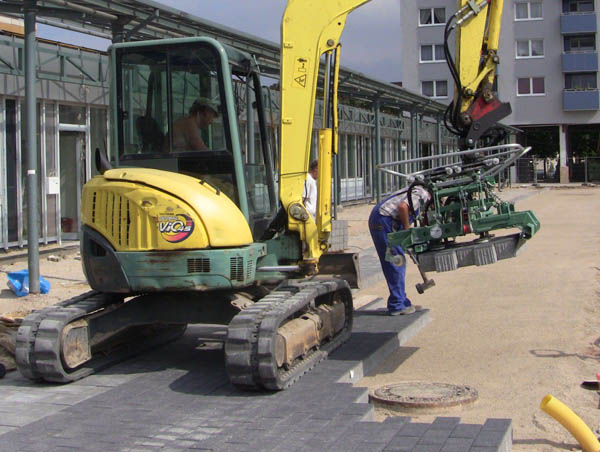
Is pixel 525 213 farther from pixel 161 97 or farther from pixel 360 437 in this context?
pixel 161 97

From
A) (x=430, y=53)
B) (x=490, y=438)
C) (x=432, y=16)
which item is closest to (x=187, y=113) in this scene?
(x=490, y=438)

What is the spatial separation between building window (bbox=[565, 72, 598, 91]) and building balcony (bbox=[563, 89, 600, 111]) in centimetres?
67

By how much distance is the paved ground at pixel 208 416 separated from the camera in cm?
517

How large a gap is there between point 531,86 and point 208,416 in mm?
53272

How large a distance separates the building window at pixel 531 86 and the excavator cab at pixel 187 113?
167 feet

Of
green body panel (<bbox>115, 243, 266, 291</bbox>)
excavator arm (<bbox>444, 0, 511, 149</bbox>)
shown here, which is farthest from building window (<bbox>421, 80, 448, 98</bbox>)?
green body panel (<bbox>115, 243, 266, 291</bbox>)

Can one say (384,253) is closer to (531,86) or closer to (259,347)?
(259,347)

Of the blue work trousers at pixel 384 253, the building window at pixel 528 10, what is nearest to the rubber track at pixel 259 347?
the blue work trousers at pixel 384 253

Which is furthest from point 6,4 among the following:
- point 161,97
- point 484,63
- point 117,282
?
point 484,63

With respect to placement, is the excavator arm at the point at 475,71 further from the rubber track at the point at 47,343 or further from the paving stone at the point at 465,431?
the rubber track at the point at 47,343

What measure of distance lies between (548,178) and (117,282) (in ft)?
177

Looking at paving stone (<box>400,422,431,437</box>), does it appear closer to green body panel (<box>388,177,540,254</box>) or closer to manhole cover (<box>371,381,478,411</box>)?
manhole cover (<box>371,381,478,411</box>)

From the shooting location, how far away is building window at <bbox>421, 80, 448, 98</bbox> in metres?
57.4

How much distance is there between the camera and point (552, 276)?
1314 cm
